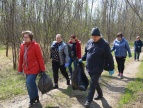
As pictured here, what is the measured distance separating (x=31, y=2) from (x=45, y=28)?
1623mm

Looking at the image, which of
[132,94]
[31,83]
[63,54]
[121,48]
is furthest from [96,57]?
→ [121,48]

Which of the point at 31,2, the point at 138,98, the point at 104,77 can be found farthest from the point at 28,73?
the point at 31,2

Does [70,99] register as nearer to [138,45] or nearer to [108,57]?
[108,57]

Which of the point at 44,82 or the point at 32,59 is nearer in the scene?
the point at 32,59

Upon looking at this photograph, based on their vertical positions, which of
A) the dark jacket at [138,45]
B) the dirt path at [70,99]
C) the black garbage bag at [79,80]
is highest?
the dark jacket at [138,45]

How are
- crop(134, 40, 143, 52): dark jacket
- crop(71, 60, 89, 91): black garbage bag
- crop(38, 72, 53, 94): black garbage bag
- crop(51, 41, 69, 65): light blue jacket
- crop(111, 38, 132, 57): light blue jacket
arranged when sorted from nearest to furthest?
crop(38, 72, 53, 94): black garbage bag < crop(71, 60, 89, 91): black garbage bag < crop(51, 41, 69, 65): light blue jacket < crop(111, 38, 132, 57): light blue jacket < crop(134, 40, 143, 52): dark jacket

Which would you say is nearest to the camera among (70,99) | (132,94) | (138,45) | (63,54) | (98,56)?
(98,56)

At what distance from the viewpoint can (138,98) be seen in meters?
6.83

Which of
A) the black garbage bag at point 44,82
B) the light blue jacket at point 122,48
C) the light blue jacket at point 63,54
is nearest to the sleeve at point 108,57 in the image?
the black garbage bag at point 44,82

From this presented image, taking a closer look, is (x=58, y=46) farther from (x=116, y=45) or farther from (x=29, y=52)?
(x=116, y=45)

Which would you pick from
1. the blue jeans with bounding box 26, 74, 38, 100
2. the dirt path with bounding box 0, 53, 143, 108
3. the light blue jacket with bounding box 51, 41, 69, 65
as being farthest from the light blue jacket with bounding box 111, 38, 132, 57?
the blue jeans with bounding box 26, 74, 38, 100

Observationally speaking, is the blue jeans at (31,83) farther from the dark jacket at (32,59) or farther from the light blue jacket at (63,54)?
the light blue jacket at (63,54)

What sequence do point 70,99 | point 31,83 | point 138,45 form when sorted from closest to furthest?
point 31,83 < point 70,99 < point 138,45

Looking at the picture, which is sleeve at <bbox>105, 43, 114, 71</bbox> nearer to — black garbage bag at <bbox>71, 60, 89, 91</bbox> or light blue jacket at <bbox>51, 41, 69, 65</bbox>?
black garbage bag at <bbox>71, 60, 89, 91</bbox>
